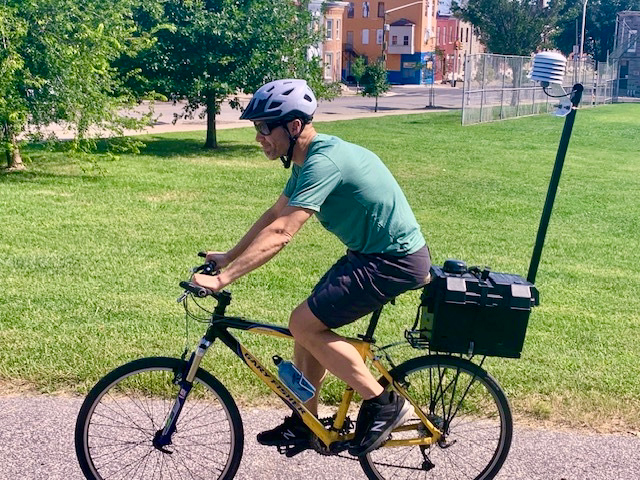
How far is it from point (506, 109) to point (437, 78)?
65.7m

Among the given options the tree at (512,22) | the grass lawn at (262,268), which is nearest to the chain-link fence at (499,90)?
the grass lawn at (262,268)

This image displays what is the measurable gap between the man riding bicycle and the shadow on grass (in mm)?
15692

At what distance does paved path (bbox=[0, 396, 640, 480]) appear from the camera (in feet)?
13.3

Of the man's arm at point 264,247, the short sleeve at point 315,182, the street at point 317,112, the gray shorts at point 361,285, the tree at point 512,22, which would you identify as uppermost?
the tree at point 512,22

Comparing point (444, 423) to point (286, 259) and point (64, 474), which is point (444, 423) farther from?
point (286, 259)

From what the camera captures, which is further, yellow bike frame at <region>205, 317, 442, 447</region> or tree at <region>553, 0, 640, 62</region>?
tree at <region>553, 0, 640, 62</region>

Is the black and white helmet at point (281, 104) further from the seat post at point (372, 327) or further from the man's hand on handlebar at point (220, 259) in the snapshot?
the seat post at point (372, 327)

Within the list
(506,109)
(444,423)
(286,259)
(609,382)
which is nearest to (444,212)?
(286,259)

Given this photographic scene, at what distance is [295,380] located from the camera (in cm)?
376

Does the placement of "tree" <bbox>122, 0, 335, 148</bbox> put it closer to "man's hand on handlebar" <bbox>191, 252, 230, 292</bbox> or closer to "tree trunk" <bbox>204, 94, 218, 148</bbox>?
"tree trunk" <bbox>204, 94, 218, 148</bbox>

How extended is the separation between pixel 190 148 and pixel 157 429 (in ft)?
57.5

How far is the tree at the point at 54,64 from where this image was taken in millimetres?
12852

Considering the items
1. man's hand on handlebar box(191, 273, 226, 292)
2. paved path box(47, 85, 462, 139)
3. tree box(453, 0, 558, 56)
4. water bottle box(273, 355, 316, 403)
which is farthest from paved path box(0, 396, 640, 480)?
tree box(453, 0, 558, 56)

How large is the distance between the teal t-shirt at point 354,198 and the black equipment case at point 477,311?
0.23m
